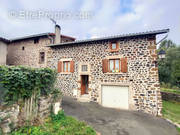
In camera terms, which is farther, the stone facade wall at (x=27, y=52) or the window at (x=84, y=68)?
the stone facade wall at (x=27, y=52)

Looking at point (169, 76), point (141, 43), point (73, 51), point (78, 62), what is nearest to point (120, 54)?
point (141, 43)

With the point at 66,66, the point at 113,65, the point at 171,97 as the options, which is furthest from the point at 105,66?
the point at 171,97

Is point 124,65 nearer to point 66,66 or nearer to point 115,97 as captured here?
point 115,97

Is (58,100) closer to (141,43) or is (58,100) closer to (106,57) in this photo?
(106,57)

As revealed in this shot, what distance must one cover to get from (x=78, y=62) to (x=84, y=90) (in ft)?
9.03

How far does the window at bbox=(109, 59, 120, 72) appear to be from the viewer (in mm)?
6999

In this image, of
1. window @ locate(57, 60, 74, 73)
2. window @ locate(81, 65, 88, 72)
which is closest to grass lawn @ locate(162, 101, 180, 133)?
window @ locate(81, 65, 88, 72)

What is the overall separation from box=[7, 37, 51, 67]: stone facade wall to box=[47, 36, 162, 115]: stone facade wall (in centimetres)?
384

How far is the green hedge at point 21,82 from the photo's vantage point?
281 centimetres

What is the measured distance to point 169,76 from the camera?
57.5 feet

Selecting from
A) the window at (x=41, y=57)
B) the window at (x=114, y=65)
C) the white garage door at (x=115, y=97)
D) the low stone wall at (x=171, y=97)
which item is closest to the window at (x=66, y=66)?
the window at (x=41, y=57)

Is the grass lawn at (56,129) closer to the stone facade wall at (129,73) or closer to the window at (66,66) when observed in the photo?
the stone facade wall at (129,73)

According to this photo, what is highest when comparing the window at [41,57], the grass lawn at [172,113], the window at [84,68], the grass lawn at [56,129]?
the window at [41,57]

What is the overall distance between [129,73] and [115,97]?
2115 mm
